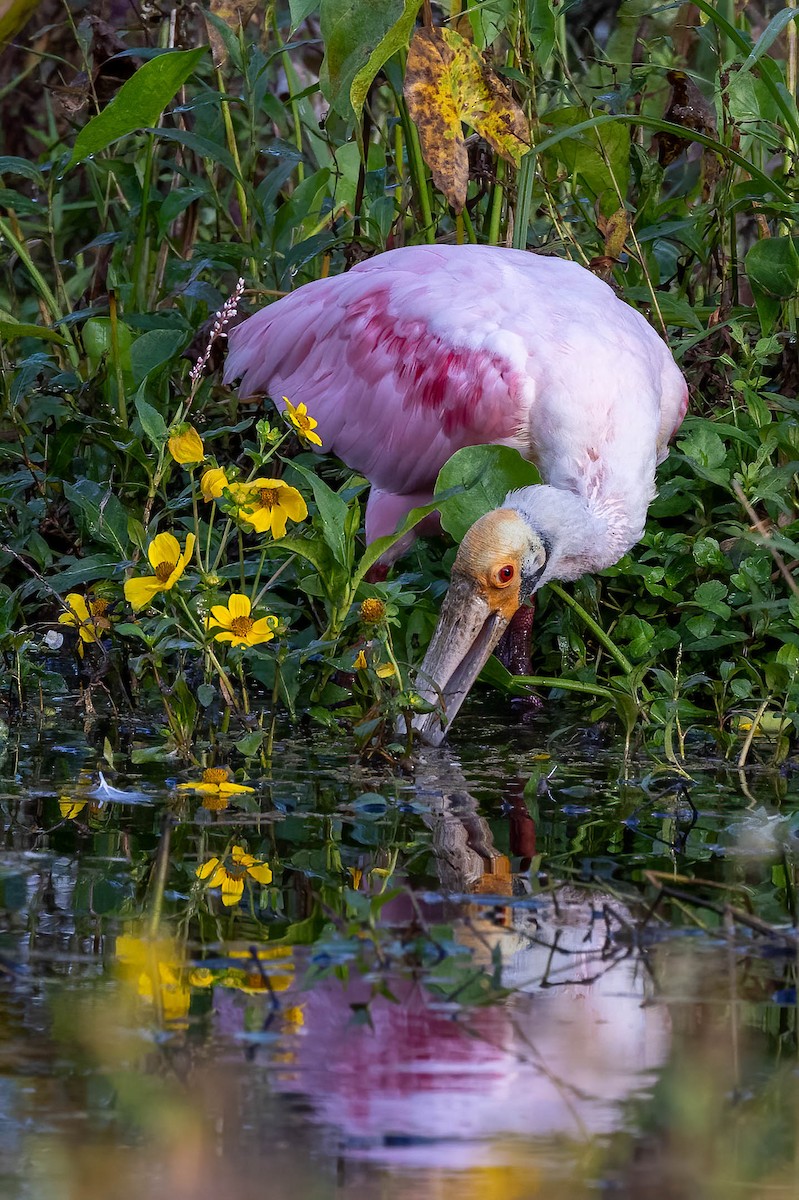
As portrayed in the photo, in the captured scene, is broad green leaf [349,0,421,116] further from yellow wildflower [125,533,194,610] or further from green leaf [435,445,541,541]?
yellow wildflower [125,533,194,610]

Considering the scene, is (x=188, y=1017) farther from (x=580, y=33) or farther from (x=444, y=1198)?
(x=580, y=33)

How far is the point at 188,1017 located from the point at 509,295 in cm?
353

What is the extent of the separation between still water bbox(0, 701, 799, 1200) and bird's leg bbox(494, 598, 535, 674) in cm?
160

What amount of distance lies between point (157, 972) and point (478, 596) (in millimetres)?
2499

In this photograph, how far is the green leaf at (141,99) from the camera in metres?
5.26

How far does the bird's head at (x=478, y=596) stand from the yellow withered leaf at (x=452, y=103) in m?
1.32

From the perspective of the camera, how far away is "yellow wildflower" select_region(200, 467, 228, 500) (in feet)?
13.4

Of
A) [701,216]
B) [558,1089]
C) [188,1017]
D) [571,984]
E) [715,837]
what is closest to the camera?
[558,1089]

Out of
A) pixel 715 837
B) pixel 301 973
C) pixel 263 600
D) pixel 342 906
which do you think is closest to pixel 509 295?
pixel 263 600

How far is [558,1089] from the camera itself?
2.30 meters

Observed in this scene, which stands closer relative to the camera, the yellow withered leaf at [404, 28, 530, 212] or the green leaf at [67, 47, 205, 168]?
the green leaf at [67, 47, 205, 168]

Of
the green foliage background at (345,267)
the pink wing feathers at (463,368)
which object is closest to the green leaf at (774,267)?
the green foliage background at (345,267)

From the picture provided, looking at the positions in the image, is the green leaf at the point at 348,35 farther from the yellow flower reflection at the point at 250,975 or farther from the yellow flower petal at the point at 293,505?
the yellow flower reflection at the point at 250,975

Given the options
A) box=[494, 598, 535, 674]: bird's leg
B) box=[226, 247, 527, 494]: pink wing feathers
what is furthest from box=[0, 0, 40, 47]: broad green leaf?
box=[494, 598, 535, 674]: bird's leg
